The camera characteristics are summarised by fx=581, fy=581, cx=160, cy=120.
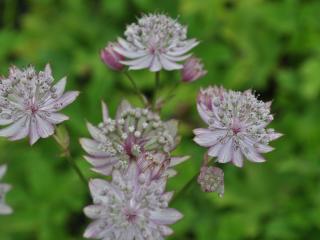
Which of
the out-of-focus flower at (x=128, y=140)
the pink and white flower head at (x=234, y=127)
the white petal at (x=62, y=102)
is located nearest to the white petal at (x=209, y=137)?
the pink and white flower head at (x=234, y=127)

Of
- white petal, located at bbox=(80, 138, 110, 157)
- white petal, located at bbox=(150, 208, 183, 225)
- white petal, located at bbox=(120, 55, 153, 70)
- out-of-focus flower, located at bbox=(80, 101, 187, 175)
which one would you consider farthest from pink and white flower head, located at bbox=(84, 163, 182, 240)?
white petal, located at bbox=(120, 55, 153, 70)

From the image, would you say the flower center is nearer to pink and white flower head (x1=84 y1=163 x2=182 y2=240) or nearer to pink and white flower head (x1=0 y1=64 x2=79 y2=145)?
pink and white flower head (x1=84 y1=163 x2=182 y2=240)

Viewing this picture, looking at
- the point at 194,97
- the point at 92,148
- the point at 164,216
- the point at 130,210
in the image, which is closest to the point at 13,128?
the point at 92,148

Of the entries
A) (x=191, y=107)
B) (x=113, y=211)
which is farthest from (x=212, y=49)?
(x=113, y=211)

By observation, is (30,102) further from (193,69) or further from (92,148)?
(193,69)

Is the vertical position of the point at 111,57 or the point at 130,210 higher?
the point at 111,57

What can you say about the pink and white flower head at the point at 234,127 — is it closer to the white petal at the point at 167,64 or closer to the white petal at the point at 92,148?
the white petal at the point at 167,64
